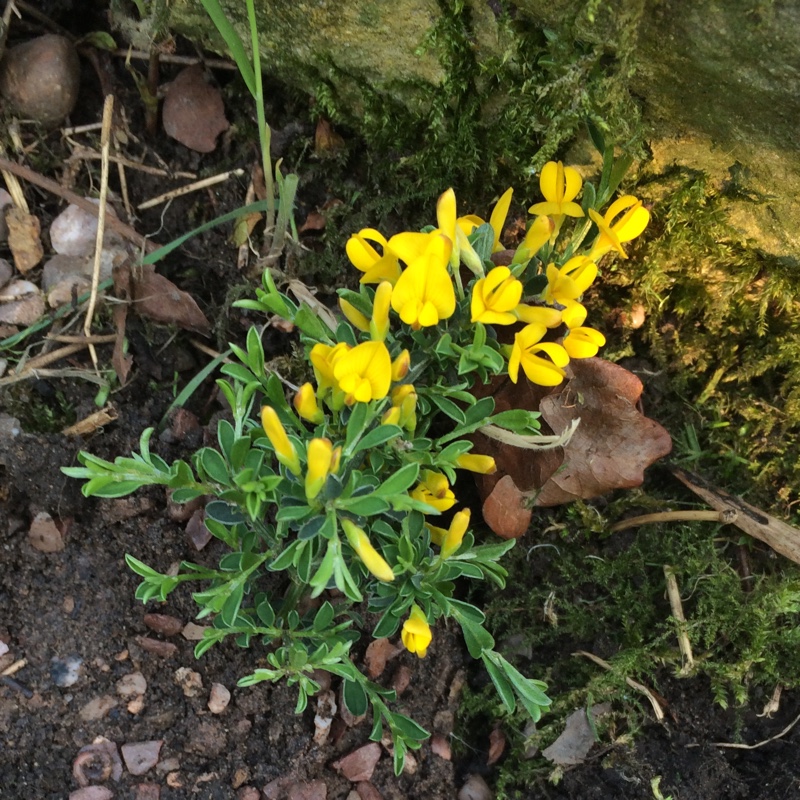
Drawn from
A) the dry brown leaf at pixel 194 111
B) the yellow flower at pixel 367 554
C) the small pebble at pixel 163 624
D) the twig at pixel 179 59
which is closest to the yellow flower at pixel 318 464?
the yellow flower at pixel 367 554

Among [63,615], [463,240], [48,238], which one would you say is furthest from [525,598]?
[48,238]

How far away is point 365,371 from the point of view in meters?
1.59

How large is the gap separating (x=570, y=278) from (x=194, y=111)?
4.27 ft

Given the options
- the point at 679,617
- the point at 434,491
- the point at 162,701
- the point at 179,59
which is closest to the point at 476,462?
the point at 434,491

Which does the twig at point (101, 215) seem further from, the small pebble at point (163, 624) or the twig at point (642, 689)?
the twig at point (642, 689)

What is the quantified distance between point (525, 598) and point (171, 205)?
60.8 inches

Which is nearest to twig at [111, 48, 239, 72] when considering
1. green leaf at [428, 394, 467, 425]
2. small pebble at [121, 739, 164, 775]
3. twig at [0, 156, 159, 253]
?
twig at [0, 156, 159, 253]

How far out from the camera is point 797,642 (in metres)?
2.07

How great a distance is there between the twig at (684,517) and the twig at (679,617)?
131 mm

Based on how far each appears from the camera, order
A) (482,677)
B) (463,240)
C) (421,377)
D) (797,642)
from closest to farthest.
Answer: (463,240), (421,377), (797,642), (482,677)

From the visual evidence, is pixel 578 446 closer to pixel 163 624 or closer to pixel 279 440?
pixel 279 440

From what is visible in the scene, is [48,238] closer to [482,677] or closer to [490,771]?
[482,677]

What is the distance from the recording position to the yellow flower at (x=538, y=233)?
176 centimetres

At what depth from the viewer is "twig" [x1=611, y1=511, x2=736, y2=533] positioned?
220 centimetres
